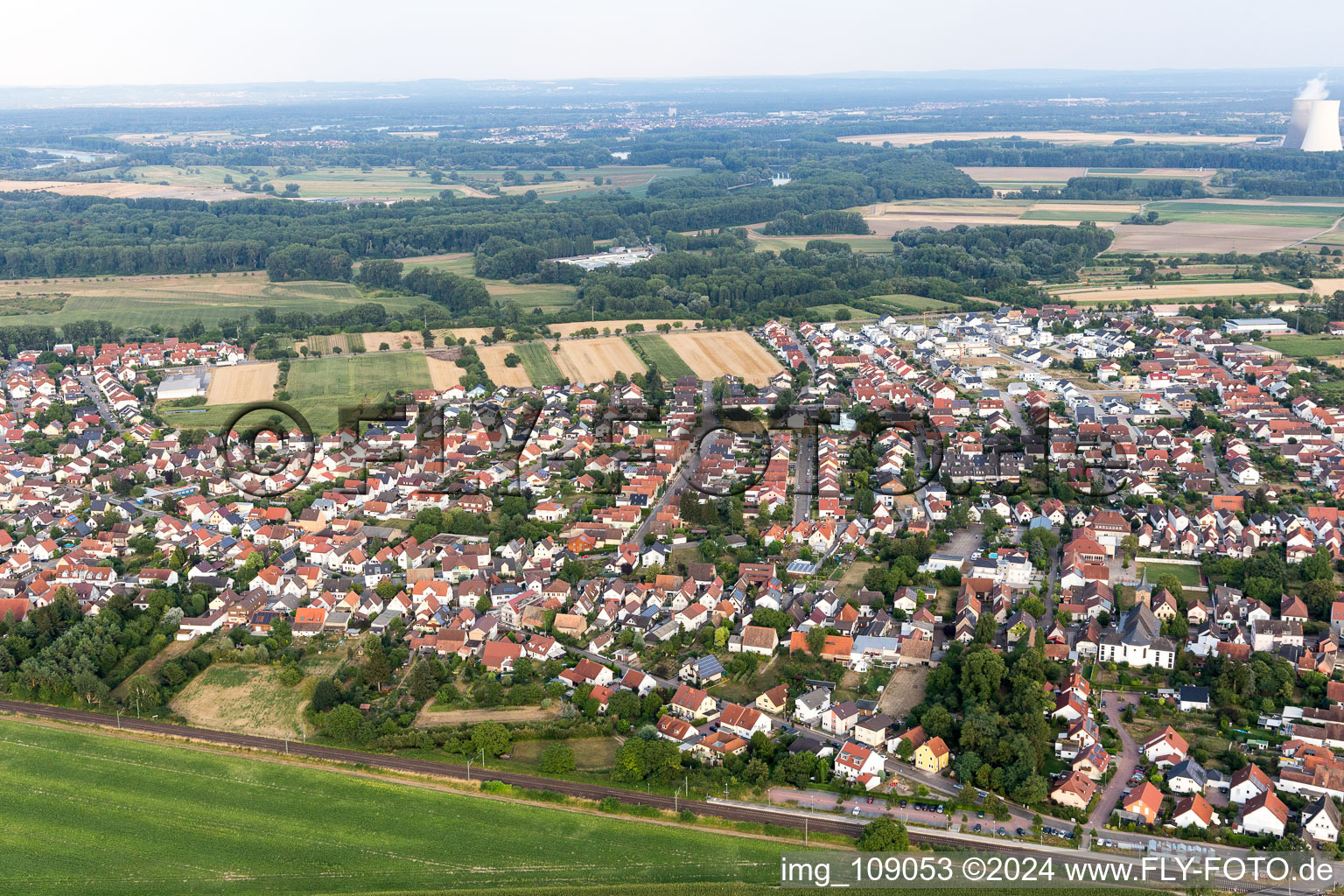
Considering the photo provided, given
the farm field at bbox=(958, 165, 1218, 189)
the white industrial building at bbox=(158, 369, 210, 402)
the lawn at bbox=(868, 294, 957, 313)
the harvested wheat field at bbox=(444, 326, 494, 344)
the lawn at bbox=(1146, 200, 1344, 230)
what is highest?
the farm field at bbox=(958, 165, 1218, 189)

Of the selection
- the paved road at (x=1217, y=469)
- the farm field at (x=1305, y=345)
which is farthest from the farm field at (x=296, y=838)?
the farm field at (x=1305, y=345)

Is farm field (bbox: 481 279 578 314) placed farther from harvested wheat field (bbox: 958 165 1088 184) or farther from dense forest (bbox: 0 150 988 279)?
harvested wheat field (bbox: 958 165 1088 184)

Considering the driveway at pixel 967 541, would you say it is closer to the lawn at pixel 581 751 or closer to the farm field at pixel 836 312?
the lawn at pixel 581 751

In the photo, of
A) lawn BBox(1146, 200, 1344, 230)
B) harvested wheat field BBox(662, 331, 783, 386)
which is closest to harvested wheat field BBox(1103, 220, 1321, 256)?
lawn BBox(1146, 200, 1344, 230)

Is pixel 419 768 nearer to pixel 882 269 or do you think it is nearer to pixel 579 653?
pixel 579 653

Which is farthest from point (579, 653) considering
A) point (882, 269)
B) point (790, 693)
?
point (882, 269)
